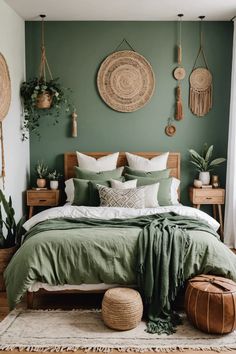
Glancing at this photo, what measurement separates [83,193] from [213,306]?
225 centimetres

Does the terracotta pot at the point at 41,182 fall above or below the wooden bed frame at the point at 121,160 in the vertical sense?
below

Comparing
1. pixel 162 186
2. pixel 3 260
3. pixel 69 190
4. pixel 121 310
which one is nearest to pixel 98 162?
pixel 69 190

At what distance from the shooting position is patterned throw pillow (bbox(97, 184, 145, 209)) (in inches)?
169

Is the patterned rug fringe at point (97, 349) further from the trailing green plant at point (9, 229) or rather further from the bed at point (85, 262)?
the trailing green plant at point (9, 229)

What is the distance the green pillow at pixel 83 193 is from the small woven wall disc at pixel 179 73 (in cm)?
174

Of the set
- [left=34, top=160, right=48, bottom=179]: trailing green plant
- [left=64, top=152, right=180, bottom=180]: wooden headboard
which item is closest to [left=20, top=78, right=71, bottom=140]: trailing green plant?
[left=34, top=160, right=48, bottom=179]: trailing green plant

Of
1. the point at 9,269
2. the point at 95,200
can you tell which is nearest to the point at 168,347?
the point at 9,269

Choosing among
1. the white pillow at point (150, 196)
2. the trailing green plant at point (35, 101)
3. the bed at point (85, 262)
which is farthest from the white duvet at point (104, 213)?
the trailing green plant at point (35, 101)

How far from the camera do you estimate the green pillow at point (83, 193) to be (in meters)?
4.62

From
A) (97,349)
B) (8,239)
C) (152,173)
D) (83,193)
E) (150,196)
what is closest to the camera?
(97,349)

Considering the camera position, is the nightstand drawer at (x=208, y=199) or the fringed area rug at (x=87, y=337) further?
the nightstand drawer at (x=208, y=199)

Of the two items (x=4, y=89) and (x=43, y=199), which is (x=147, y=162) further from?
(x=4, y=89)

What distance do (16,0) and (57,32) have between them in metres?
0.95

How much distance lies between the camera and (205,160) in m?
5.25
